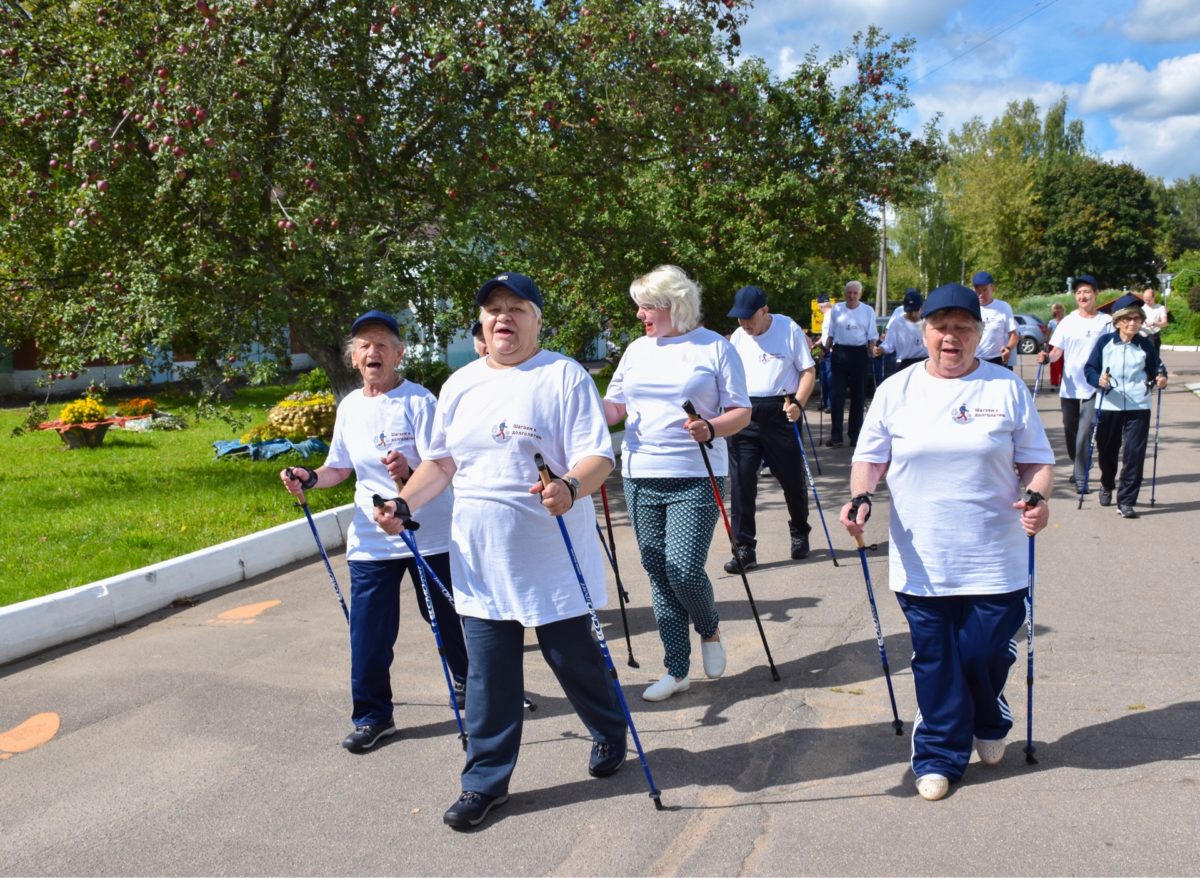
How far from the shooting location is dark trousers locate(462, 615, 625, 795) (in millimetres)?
3895

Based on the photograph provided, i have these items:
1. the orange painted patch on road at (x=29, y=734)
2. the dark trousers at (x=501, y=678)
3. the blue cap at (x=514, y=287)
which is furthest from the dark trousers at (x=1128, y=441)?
the orange painted patch on road at (x=29, y=734)

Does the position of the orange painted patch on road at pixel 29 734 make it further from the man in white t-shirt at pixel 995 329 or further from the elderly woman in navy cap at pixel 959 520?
the man in white t-shirt at pixel 995 329

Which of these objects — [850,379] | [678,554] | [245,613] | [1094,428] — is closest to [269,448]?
[245,613]

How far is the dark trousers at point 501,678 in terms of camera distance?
389 centimetres

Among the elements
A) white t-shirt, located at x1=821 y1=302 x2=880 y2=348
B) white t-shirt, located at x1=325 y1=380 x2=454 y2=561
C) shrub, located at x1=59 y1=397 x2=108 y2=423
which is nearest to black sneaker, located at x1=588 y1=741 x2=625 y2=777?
white t-shirt, located at x1=325 y1=380 x2=454 y2=561

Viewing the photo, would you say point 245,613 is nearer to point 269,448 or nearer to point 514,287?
point 514,287

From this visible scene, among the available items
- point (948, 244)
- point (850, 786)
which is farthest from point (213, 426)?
point (948, 244)

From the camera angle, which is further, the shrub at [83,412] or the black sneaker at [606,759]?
the shrub at [83,412]

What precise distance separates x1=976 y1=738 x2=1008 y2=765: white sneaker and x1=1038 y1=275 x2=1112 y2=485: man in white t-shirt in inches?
247

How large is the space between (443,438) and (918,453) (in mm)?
1778

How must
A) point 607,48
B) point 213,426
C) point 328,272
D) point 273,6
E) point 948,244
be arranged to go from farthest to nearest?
point 948,244
point 213,426
point 607,48
point 328,272
point 273,6

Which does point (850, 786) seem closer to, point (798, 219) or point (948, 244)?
point (798, 219)

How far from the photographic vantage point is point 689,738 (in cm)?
456

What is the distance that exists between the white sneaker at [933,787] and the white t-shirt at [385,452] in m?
Result: 2.22
